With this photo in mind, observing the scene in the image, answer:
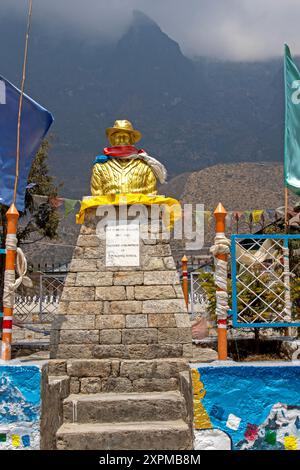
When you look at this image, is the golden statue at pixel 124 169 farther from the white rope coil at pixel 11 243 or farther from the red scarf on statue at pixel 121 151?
the white rope coil at pixel 11 243

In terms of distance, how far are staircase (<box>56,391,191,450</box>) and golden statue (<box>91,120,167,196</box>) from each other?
289 centimetres

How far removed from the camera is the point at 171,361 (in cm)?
590

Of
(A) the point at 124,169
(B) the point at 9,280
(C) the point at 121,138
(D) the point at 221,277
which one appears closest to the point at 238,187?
(C) the point at 121,138

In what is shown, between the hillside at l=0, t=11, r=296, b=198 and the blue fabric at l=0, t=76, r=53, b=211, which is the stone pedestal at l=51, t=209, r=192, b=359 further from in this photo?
the hillside at l=0, t=11, r=296, b=198

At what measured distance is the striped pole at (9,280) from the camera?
5289 mm

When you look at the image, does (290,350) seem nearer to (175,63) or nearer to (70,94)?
(70,94)

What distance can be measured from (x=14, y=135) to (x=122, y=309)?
2847 millimetres

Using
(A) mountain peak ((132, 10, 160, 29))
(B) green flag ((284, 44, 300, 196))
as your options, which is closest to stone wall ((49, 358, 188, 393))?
(B) green flag ((284, 44, 300, 196))

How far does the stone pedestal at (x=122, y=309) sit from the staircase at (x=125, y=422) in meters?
0.62

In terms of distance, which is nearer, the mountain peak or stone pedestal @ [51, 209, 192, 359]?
stone pedestal @ [51, 209, 192, 359]

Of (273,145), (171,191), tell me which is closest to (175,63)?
(273,145)

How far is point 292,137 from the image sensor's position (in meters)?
6.04

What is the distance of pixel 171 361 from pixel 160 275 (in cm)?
118

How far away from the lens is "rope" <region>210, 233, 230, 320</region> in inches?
199
